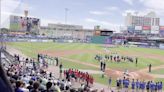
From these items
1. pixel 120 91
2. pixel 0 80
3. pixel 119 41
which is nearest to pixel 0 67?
pixel 0 80

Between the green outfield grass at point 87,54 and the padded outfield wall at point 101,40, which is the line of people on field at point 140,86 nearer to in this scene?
the green outfield grass at point 87,54

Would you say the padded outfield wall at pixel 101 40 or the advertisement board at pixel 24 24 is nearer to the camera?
the padded outfield wall at pixel 101 40

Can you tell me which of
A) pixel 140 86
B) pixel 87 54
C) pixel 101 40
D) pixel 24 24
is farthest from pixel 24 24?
pixel 140 86

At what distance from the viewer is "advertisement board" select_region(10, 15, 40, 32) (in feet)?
456

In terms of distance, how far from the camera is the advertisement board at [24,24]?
139 meters

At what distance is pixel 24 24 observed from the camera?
138 meters

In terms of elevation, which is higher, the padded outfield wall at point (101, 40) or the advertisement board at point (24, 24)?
the advertisement board at point (24, 24)

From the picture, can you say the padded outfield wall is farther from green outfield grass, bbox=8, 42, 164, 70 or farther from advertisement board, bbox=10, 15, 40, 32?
green outfield grass, bbox=8, 42, 164, 70

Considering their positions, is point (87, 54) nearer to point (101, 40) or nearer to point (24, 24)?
point (101, 40)

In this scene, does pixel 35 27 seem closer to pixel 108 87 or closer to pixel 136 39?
pixel 136 39

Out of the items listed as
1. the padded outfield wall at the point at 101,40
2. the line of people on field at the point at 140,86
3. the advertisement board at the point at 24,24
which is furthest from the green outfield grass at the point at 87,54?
the advertisement board at the point at 24,24

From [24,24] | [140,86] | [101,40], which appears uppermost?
[24,24]

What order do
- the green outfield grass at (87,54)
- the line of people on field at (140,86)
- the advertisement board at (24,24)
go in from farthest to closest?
the advertisement board at (24,24) < the green outfield grass at (87,54) < the line of people on field at (140,86)

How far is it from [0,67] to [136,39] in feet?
409
